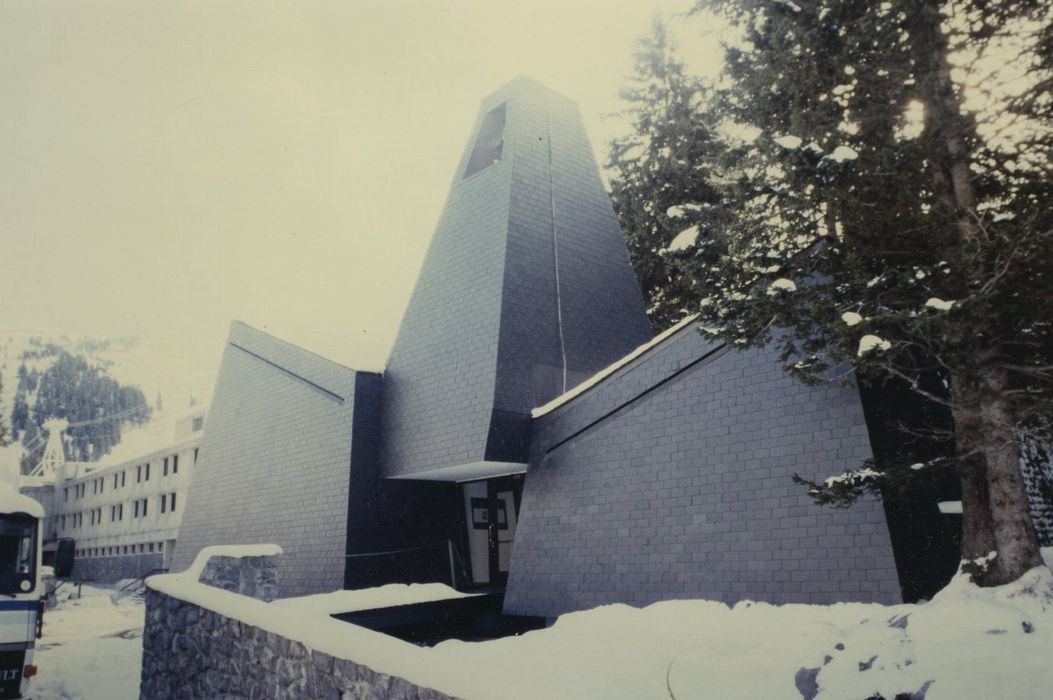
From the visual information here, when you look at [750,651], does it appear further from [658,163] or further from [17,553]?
[658,163]

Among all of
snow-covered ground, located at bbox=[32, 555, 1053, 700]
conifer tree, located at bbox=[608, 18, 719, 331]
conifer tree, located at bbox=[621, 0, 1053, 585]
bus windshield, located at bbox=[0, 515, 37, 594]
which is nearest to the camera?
snow-covered ground, located at bbox=[32, 555, 1053, 700]

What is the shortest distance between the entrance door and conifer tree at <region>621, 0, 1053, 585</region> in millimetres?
8453

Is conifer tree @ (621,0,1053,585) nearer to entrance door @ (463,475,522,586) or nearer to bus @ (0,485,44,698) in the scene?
bus @ (0,485,44,698)

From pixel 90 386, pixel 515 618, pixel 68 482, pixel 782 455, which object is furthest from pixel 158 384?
pixel 782 455

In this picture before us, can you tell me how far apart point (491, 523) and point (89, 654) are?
787 cm

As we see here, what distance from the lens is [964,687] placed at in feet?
15.4

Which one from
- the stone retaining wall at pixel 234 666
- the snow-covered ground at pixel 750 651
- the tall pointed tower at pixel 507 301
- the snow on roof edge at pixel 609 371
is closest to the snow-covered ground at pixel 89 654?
the snow-covered ground at pixel 750 651

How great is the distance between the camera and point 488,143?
16734mm

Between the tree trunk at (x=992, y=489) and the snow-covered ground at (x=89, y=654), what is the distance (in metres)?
9.90

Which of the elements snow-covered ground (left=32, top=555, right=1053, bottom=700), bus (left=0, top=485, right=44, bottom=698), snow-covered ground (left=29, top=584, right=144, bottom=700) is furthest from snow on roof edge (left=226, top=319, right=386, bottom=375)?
bus (left=0, top=485, right=44, bottom=698)

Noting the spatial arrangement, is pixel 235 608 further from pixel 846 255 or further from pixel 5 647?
pixel 846 255

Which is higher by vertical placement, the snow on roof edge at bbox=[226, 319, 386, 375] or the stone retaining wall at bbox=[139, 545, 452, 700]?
the snow on roof edge at bbox=[226, 319, 386, 375]

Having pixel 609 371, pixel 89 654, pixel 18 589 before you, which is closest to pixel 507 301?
pixel 609 371

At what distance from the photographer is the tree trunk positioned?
6.37 m
